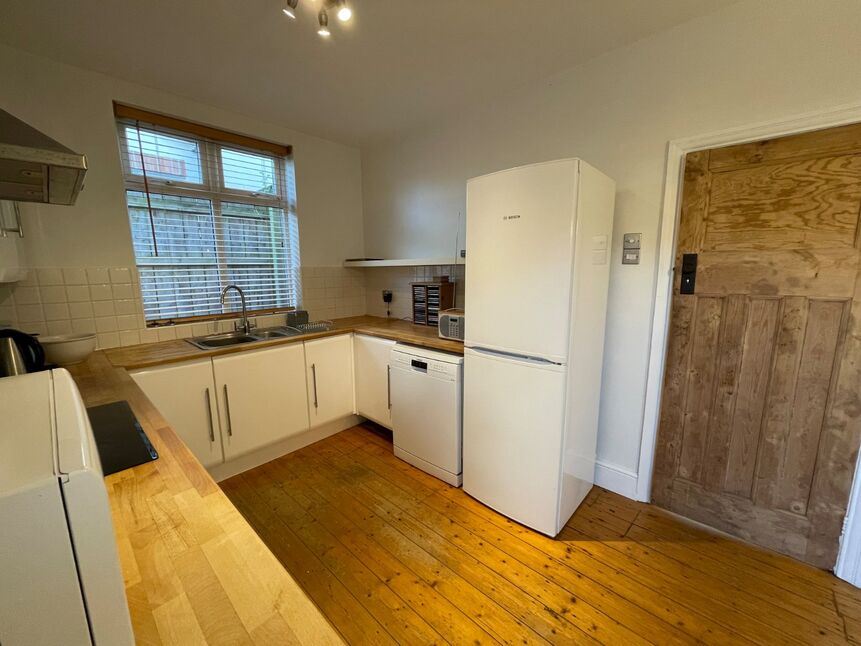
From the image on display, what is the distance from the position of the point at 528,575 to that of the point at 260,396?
5.95 ft

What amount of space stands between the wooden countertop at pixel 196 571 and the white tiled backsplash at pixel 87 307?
1.73 meters

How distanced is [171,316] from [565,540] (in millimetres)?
2830

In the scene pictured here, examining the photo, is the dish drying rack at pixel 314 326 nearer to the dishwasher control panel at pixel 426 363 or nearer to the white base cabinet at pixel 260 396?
the white base cabinet at pixel 260 396

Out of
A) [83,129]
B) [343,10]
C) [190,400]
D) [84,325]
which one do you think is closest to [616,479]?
[190,400]

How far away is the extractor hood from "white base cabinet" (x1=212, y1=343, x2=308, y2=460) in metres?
1.21

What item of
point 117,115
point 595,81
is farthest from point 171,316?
point 595,81

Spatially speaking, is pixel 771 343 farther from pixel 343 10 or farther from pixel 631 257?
pixel 343 10

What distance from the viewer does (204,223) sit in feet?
8.35

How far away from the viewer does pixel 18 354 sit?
1344mm

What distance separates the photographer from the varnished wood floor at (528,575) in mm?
1320

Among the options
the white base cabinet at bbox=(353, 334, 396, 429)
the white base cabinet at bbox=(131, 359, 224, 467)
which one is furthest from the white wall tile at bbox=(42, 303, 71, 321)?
the white base cabinet at bbox=(353, 334, 396, 429)

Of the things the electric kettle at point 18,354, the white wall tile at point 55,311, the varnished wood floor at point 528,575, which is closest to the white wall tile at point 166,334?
the white wall tile at point 55,311

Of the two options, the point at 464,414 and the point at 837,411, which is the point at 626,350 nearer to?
the point at 837,411

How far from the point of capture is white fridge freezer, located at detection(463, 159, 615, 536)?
5.10ft
